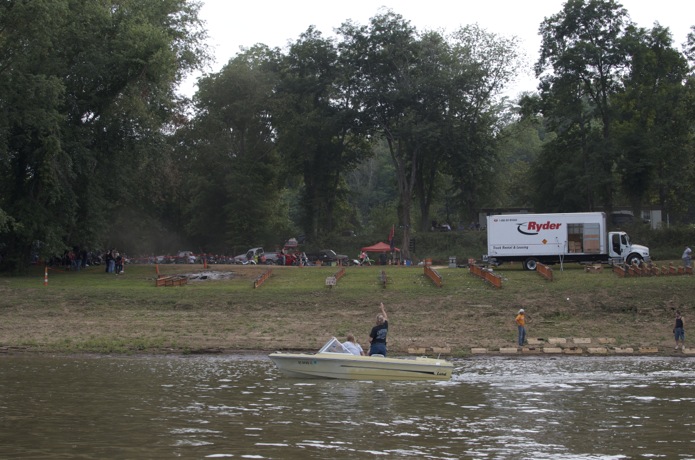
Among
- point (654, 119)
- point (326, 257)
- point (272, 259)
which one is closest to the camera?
point (654, 119)

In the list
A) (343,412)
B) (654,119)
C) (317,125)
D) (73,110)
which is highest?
(317,125)

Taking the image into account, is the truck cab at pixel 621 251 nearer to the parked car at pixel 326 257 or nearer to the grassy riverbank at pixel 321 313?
the grassy riverbank at pixel 321 313

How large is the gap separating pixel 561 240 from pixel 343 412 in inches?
1541

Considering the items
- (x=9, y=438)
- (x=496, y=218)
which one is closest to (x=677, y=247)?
(x=496, y=218)

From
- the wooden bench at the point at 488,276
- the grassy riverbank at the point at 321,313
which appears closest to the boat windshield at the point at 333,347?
the grassy riverbank at the point at 321,313

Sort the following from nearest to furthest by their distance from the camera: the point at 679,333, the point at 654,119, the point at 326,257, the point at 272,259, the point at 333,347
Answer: the point at 333,347
the point at 679,333
the point at 654,119
the point at 272,259
the point at 326,257

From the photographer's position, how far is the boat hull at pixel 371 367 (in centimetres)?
2384

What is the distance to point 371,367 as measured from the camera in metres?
23.9

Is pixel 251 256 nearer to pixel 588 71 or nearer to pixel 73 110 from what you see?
pixel 73 110

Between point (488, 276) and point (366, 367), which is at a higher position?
point (488, 276)

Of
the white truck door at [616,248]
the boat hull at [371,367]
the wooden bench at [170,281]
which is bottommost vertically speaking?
the boat hull at [371,367]

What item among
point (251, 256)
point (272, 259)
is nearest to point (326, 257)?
point (272, 259)

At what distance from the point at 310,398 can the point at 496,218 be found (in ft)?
121

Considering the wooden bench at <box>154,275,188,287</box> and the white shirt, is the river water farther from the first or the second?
the wooden bench at <box>154,275,188,287</box>
